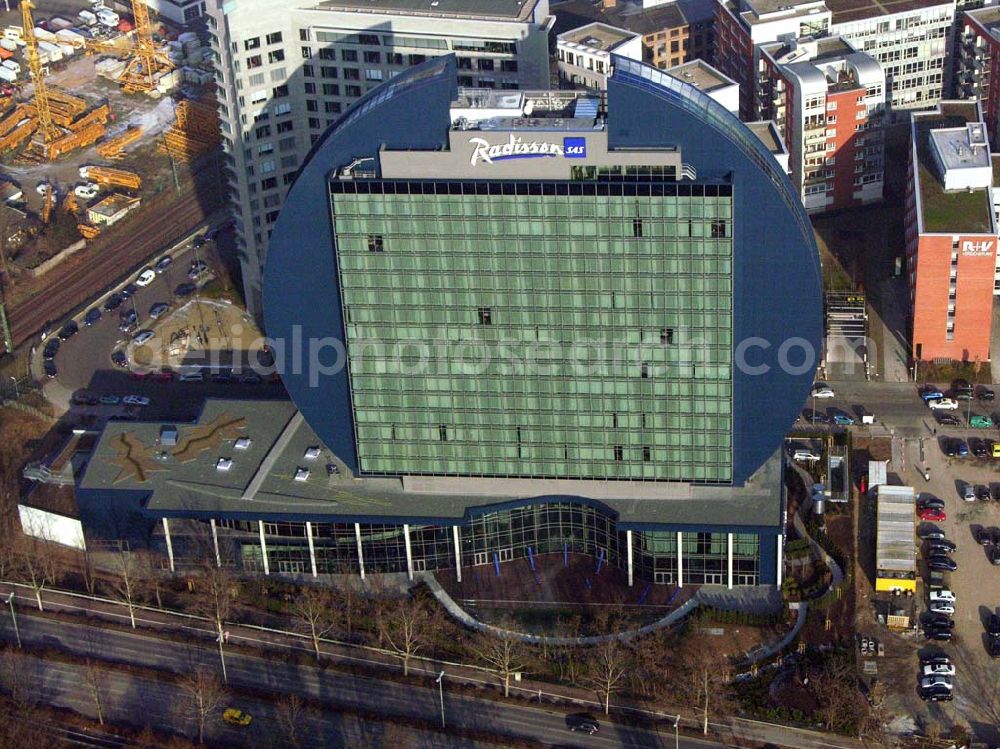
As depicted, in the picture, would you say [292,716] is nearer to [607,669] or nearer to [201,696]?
[201,696]

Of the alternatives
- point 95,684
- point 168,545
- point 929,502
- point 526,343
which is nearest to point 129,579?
point 168,545

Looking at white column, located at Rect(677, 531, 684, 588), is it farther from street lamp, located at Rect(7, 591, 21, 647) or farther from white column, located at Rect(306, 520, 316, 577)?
street lamp, located at Rect(7, 591, 21, 647)

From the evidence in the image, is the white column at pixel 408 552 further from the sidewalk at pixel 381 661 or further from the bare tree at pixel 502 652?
the bare tree at pixel 502 652

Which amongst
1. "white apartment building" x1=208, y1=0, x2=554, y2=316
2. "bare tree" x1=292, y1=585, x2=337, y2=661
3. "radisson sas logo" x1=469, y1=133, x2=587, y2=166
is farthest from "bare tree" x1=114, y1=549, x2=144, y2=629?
"radisson sas logo" x1=469, y1=133, x2=587, y2=166

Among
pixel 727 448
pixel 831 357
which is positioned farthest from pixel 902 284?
pixel 727 448

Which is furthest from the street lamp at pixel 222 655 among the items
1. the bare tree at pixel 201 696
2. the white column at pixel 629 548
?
the white column at pixel 629 548

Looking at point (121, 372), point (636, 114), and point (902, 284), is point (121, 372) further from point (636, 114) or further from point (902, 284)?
point (902, 284)
